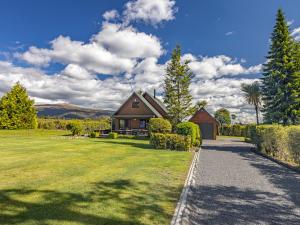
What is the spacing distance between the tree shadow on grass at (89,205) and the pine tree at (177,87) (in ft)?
84.3

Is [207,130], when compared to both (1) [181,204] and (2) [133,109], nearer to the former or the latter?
(2) [133,109]

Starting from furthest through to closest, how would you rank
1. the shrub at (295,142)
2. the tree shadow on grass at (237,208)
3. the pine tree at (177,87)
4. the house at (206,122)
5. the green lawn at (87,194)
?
the house at (206,122) < the pine tree at (177,87) < the shrub at (295,142) < the tree shadow on grass at (237,208) < the green lawn at (87,194)

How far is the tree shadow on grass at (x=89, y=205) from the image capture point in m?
4.48

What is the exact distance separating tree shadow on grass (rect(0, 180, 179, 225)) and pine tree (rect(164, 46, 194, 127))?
25.7 metres

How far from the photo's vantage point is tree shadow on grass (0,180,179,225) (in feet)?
14.7

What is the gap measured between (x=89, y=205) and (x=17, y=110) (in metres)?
36.0

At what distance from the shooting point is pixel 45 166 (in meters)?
9.85

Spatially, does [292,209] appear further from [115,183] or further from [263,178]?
[115,183]

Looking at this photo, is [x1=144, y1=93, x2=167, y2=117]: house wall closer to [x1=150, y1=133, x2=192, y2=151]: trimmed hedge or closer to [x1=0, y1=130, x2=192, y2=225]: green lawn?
[x1=150, y1=133, x2=192, y2=151]: trimmed hedge

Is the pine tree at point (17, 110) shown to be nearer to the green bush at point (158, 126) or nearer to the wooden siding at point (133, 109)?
the wooden siding at point (133, 109)

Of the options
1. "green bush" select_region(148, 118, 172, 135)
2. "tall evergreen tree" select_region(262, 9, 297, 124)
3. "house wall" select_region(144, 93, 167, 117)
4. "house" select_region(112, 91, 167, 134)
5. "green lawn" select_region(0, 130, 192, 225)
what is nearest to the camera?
"green lawn" select_region(0, 130, 192, 225)

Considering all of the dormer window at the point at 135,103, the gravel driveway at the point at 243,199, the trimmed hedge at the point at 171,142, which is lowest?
the gravel driveway at the point at 243,199

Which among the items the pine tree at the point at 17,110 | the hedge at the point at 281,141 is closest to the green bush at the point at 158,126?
the hedge at the point at 281,141

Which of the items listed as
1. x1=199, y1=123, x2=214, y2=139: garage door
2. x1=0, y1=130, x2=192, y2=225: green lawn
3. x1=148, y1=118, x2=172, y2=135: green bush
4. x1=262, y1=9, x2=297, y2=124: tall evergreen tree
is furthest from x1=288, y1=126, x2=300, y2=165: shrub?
x1=199, y1=123, x2=214, y2=139: garage door
